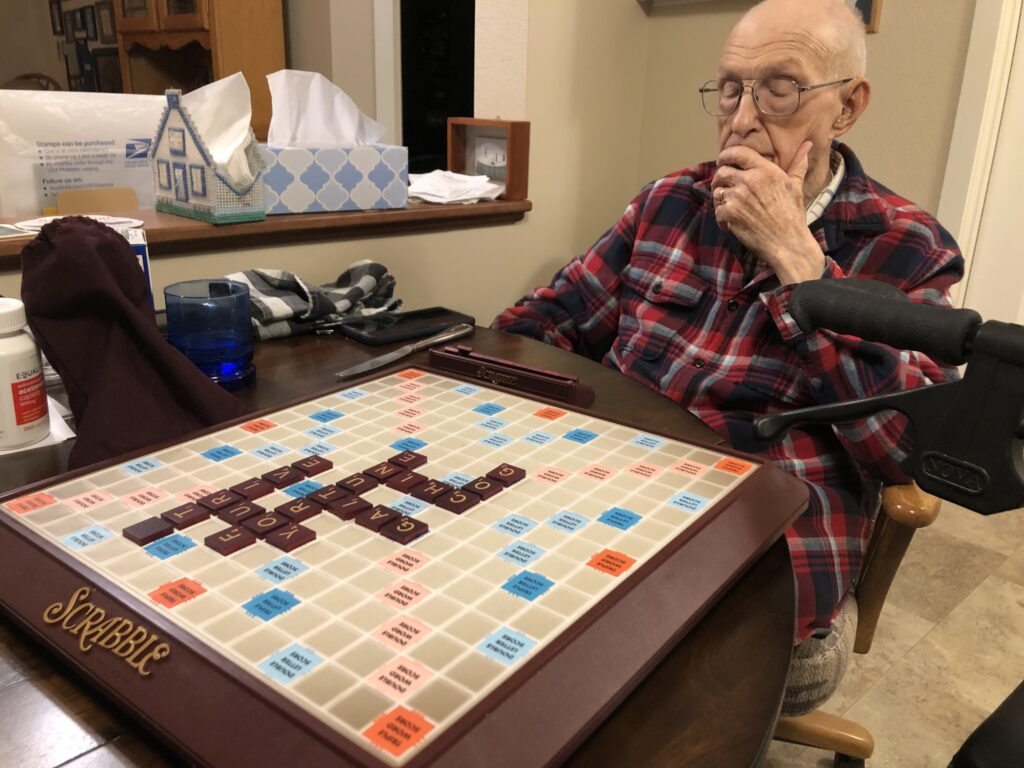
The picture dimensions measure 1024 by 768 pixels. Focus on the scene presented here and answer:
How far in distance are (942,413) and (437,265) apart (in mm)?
1437

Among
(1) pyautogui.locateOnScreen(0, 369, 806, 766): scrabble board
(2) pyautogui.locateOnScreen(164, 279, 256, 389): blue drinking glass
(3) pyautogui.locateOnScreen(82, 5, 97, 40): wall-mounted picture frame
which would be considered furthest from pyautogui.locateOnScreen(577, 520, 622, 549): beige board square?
(3) pyautogui.locateOnScreen(82, 5, 97, 40): wall-mounted picture frame

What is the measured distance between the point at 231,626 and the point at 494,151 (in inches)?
66.7

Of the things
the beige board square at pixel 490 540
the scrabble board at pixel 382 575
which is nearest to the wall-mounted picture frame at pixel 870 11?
the scrabble board at pixel 382 575

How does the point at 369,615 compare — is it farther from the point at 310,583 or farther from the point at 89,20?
the point at 89,20

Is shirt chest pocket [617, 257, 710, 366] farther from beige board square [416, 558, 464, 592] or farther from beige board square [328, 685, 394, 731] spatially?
beige board square [328, 685, 394, 731]

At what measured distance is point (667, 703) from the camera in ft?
Result: 1.74

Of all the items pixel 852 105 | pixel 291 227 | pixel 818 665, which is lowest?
pixel 818 665

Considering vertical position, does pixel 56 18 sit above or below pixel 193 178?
above

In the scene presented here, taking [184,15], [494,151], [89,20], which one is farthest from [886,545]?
[89,20]

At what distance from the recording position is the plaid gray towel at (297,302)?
1.31 m

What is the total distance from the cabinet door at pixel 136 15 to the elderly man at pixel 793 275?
120 inches

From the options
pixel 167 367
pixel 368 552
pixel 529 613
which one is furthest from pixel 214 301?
pixel 529 613

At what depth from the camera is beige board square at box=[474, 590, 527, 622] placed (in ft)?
1.79

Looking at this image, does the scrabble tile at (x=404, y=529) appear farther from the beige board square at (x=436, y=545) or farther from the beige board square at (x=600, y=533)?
the beige board square at (x=600, y=533)
